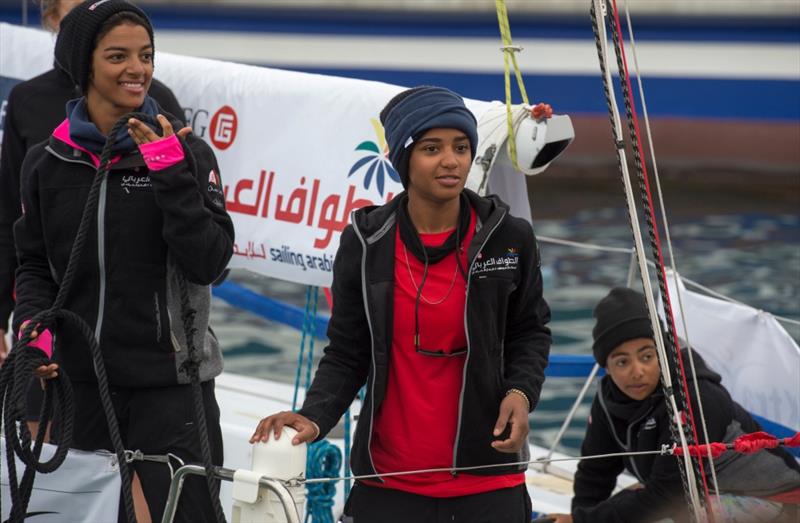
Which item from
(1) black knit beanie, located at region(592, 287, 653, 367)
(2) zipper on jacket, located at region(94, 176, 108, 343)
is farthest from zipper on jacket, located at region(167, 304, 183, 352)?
(1) black knit beanie, located at region(592, 287, 653, 367)

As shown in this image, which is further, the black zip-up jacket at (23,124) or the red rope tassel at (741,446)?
the black zip-up jacket at (23,124)

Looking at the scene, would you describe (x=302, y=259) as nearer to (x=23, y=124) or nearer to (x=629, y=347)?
(x=23, y=124)

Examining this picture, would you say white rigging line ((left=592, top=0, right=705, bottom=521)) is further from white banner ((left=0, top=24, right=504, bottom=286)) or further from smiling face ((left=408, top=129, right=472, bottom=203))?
white banner ((left=0, top=24, right=504, bottom=286))

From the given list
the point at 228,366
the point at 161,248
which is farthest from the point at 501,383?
the point at 228,366

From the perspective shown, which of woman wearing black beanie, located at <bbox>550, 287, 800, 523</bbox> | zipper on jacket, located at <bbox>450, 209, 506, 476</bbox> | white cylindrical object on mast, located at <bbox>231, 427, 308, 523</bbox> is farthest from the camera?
woman wearing black beanie, located at <bbox>550, 287, 800, 523</bbox>

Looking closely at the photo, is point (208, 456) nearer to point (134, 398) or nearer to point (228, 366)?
point (134, 398)

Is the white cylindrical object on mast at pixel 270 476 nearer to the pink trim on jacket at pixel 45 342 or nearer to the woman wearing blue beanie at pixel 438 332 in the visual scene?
the woman wearing blue beanie at pixel 438 332

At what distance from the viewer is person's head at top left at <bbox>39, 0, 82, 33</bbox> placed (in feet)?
12.5

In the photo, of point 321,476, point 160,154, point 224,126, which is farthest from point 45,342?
point 224,126

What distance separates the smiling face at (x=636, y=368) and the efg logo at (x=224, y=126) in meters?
1.33

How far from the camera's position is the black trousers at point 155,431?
291 centimetres

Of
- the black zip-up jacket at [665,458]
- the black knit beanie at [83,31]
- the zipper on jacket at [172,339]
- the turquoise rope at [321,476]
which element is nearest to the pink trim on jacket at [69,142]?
the black knit beanie at [83,31]

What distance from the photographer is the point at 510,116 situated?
3.29m

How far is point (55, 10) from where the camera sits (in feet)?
12.6
